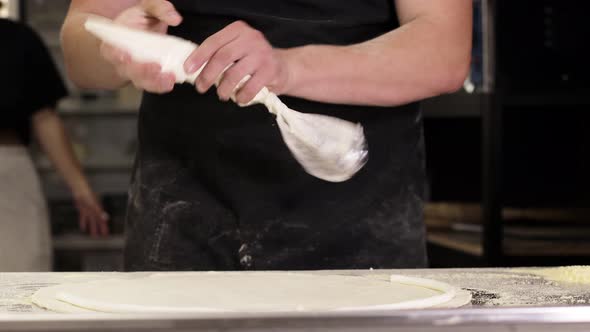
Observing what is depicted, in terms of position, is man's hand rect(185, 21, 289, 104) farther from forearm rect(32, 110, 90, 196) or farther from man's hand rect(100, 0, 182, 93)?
forearm rect(32, 110, 90, 196)

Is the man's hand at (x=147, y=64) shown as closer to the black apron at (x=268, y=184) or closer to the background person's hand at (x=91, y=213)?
the black apron at (x=268, y=184)

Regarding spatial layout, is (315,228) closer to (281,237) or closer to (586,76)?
(281,237)

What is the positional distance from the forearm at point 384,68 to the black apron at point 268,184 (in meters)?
0.09

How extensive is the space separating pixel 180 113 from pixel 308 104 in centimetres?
21

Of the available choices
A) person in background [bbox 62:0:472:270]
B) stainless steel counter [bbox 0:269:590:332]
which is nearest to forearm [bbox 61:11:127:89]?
person in background [bbox 62:0:472:270]

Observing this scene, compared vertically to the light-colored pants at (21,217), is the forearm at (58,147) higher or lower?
higher

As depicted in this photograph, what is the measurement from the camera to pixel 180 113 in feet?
4.90

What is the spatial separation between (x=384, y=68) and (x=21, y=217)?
189 cm

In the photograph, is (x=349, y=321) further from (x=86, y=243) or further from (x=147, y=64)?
(x=86, y=243)

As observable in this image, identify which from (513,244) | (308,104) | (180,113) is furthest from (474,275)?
(513,244)

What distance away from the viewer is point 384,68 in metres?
1.37

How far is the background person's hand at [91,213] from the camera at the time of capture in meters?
2.89

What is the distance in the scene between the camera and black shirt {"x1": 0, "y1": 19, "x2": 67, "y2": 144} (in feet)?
9.29

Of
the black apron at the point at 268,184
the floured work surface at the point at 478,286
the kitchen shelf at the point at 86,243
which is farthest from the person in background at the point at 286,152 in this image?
the kitchen shelf at the point at 86,243
